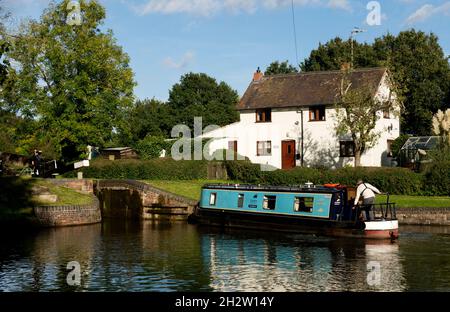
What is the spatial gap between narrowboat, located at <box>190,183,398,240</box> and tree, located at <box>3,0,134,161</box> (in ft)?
56.0

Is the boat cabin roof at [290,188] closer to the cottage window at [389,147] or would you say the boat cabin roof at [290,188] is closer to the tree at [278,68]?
the cottage window at [389,147]

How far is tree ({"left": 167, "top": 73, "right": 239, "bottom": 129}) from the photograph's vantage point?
8662cm

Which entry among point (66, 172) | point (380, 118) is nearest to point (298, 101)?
point (380, 118)

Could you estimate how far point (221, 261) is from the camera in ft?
79.8

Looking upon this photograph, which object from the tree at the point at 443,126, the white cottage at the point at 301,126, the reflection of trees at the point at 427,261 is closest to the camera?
the reflection of trees at the point at 427,261

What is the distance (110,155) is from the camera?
174ft

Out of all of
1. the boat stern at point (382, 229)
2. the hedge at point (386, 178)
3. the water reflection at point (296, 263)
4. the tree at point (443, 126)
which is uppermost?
the tree at point (443, 126)

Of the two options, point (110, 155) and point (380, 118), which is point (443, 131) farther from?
point (110, 155)

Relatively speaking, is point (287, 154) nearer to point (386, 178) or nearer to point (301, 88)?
point (301, 88)

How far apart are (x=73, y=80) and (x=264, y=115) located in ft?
51.9

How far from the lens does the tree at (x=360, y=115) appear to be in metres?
47.5

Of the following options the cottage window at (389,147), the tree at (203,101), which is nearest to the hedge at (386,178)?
the cottage window at (389,147)

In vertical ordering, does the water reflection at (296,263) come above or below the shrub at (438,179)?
below

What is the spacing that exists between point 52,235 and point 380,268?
54.7 ft
